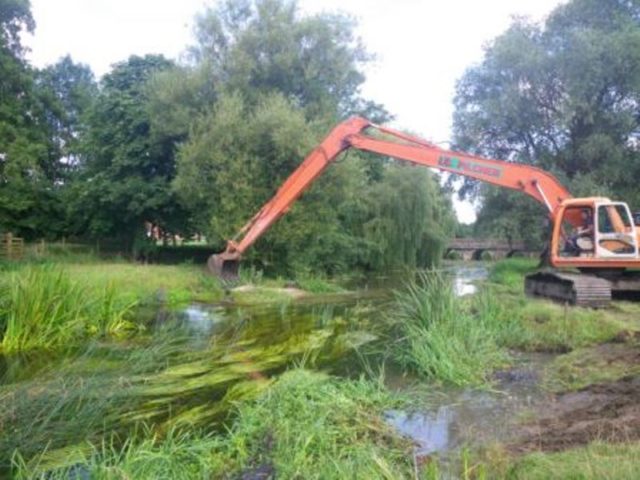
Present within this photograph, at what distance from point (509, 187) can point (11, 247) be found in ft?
50.0

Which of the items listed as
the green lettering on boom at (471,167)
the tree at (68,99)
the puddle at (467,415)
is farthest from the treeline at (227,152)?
the puddle at (467,415)

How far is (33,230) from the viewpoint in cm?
2302

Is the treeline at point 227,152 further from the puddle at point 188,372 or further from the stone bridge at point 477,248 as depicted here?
the stone bridge at point 477,248

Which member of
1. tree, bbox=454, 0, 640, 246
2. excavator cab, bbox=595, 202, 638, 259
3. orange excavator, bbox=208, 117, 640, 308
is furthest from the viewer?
tree, bbox=454, 0, 640, 246

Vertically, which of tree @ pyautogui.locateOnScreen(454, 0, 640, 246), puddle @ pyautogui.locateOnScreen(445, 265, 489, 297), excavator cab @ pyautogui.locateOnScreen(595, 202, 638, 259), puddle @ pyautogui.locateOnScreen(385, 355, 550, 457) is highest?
tree @ pyautogui.locateOnScreen(454, 0, 640, 246)

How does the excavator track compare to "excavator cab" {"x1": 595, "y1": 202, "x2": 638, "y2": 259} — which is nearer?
the excavator track

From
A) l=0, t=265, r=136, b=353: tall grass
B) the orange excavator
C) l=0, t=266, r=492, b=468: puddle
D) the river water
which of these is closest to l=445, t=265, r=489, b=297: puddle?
the orange excavator

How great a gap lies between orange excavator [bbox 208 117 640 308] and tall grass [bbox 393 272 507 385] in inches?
130

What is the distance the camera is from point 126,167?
19.7 meters

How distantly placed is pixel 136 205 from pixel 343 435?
16480 millimetres

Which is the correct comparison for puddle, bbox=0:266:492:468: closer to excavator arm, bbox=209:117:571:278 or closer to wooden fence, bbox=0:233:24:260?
excavator arm, bbox=209:117:571:278

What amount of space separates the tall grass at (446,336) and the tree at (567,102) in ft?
35.9

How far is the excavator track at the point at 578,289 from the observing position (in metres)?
9.44

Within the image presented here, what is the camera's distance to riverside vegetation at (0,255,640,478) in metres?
3.40
